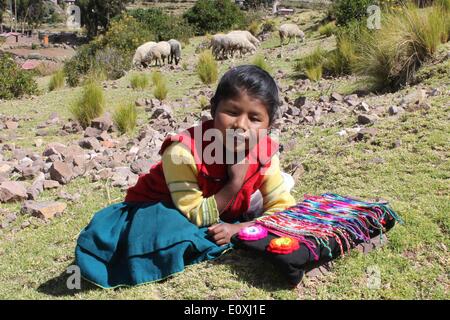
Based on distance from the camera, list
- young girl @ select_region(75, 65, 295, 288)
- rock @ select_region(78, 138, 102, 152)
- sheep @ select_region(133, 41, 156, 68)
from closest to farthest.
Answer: young girl @ select_region(75, 65, 295, 288)
rock @ select_region(78, 138, 102, 152)
sheep @ select_region(133, 41, 156, 68)

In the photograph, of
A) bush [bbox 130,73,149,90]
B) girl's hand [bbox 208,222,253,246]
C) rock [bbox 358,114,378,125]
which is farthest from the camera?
bush [bbox 130,73,149,90]

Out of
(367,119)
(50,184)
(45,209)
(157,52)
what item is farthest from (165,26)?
(45,209)

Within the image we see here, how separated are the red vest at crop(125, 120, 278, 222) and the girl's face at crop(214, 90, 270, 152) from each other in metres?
0.14

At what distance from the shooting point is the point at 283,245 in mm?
2270

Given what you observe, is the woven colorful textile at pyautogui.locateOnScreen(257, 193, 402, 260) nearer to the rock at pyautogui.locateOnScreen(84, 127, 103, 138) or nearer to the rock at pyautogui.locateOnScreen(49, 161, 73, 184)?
the rock at pyautogui.locateOnScreen(49, 161, 73, 184)

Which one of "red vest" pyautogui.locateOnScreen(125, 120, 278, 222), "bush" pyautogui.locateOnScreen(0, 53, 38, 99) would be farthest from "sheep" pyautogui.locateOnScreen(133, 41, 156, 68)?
"red vest" pyautogui.locateOnScreen(125, 120, 278, 222)

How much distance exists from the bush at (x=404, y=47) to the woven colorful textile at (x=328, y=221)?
4.06 m

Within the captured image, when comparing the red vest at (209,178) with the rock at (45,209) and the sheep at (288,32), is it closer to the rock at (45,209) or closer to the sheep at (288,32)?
the rock at (45,209)

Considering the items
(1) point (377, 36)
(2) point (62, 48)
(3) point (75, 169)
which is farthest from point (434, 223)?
(2) point (62, 48)

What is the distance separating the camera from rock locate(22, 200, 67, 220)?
382 cm

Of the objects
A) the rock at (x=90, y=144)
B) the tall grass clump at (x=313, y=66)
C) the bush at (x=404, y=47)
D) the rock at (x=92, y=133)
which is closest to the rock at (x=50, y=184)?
the rock at (x=90, y=144)

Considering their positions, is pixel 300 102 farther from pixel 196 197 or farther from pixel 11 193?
pixel 196 197

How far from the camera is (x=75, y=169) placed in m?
4.83
